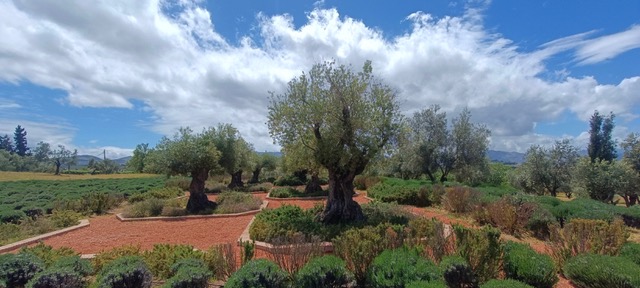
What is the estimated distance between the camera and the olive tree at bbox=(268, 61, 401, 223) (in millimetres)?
9844

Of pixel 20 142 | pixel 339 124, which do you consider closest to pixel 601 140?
pixel 339 124

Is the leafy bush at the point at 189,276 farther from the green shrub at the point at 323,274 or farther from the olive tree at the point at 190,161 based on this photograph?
the olive tree at the point at 190,161

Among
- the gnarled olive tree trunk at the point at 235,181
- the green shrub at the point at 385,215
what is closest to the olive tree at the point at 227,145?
the gnarled olive tree trunk at the point at 235,181

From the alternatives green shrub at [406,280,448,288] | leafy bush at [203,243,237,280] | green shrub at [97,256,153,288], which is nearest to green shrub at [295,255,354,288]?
green shrub at [406,280,448,288]

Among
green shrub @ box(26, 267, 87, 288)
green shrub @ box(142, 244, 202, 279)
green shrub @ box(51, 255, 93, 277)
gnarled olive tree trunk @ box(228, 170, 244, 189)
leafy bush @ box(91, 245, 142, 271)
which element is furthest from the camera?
gnarled olive tree trunk @ box(228, 170, 244, 189)

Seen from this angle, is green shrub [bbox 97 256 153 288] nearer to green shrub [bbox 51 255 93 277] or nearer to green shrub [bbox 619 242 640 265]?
green shrub [bbox 51 255 93 277]

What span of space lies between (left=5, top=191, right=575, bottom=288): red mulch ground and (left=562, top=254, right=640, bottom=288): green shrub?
8.61 ft

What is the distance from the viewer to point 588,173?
18.6 m

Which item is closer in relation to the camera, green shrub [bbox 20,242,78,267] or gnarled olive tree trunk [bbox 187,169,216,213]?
green shrub [bbox 20,242,78,267]

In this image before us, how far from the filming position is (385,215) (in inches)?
422

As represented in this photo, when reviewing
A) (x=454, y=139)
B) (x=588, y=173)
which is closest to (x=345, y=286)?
(x=588, y=173)

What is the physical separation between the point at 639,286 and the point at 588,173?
18.2 metres

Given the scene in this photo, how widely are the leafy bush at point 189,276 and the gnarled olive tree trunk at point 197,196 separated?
9.98m

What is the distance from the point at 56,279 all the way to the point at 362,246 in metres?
4.69
